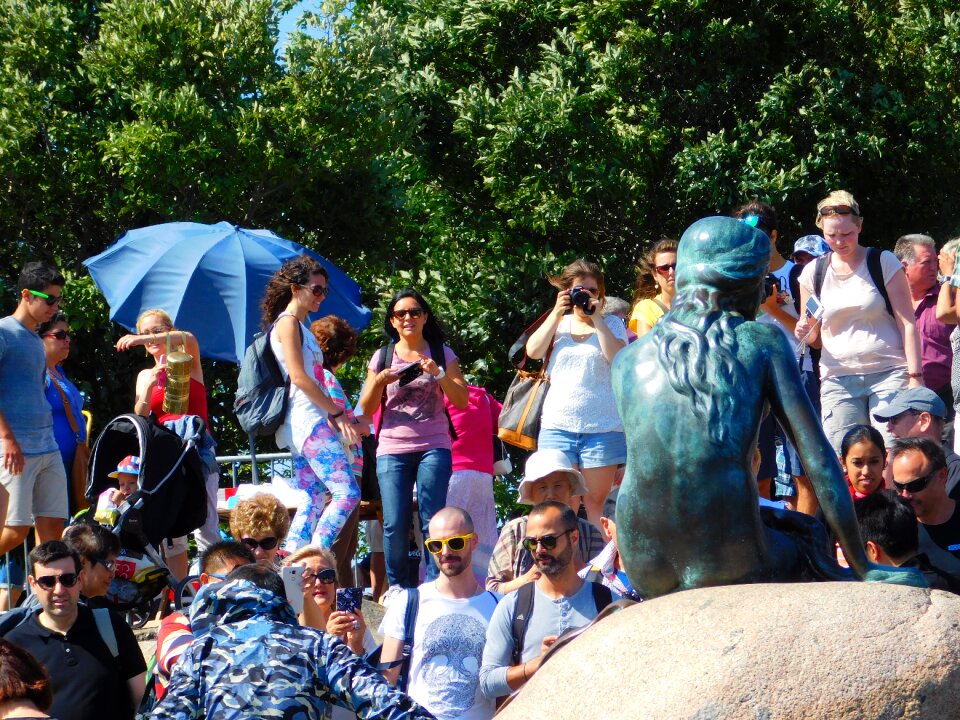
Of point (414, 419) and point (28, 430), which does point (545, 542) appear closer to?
point (414, 419)

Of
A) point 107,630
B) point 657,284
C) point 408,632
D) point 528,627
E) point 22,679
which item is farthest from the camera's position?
point 657,284

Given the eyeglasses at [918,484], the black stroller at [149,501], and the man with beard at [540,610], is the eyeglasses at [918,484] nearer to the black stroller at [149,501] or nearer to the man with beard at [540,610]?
the man with beard at [540,610]

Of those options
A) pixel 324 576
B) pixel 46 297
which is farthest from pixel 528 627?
pixel 46 297

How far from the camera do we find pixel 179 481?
8.62m

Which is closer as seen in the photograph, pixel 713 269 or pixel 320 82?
pixel 713 269

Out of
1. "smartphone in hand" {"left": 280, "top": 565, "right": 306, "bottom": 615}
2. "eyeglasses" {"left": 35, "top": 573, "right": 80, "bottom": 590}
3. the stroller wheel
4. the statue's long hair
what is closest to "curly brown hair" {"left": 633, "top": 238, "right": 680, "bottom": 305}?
"smartphone in hand" {"left": 280, "top": 565, "right": 306, "bottom": 615}

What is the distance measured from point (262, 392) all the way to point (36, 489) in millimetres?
1536

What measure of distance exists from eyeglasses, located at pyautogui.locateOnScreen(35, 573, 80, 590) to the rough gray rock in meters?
3.13

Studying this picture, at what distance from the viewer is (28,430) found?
8.60 m

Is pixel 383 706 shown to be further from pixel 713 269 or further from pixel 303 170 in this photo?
pixel 303 170

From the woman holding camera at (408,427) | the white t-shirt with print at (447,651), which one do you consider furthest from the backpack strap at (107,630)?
the woman holding camera at (408,427)

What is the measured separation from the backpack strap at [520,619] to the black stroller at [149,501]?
2982 millimetres

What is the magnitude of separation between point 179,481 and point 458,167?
27.1 ft

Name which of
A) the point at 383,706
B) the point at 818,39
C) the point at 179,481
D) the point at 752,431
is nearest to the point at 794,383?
the point at 752,431
